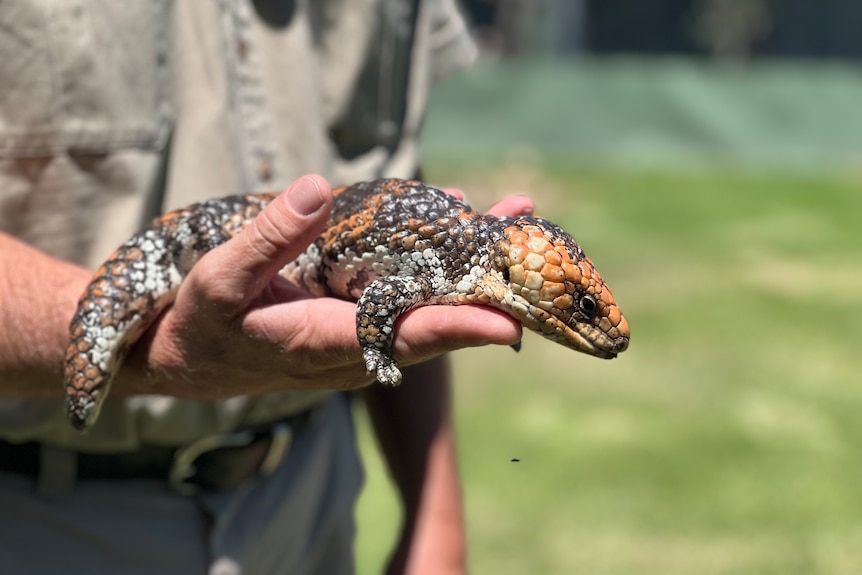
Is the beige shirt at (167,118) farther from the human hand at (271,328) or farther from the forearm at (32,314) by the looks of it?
the human hand at (271,328)

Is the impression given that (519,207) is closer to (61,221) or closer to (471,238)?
(471,238)

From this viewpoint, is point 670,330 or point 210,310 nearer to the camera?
point 210,310

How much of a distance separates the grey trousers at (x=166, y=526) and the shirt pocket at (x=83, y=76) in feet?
3.09

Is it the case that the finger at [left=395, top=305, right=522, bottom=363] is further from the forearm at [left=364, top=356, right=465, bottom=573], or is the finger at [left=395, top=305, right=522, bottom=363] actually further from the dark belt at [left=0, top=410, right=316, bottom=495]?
the forearm at [left=364, top=356, right=465, bottom=573]

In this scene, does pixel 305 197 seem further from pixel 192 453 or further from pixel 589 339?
pixel 192 453

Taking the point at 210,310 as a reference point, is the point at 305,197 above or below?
above

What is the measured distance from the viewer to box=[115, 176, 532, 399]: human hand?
2.30 meters

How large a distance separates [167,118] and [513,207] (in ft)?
3.41

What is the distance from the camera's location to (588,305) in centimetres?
238

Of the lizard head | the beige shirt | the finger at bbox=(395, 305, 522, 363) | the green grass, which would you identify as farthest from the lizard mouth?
the green grass

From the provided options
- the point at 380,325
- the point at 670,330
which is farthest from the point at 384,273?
the point at 670,330

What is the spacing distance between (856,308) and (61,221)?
9.82 metres

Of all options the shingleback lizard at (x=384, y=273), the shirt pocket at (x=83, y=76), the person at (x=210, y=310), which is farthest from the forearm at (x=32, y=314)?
the shirt pocket at (x=83, y=76)

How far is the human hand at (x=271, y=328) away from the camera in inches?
90.6
